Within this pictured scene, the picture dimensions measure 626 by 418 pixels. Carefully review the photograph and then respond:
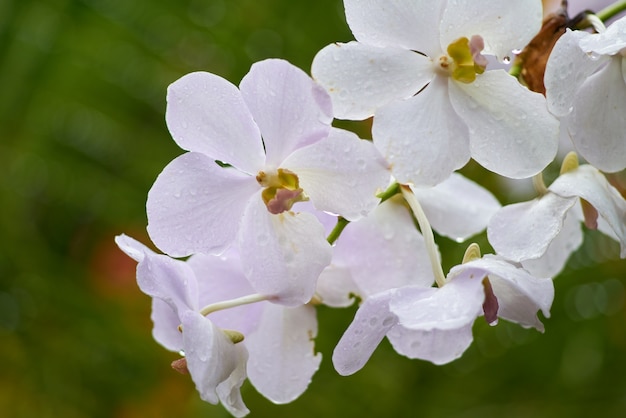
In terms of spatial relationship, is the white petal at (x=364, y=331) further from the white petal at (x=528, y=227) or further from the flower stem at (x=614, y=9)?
the flower stem at (x=614, y=9)

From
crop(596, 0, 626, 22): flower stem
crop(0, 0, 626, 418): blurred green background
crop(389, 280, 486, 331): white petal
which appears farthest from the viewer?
crop(0, 0, 626, 418): blurred green background

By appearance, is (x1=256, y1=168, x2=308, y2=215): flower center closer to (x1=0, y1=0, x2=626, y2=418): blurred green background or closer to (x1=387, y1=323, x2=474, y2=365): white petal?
(x1=387, y1=323, x2=474, y2=365): white petal

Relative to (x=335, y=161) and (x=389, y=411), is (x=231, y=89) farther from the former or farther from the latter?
(x=389, y=411)

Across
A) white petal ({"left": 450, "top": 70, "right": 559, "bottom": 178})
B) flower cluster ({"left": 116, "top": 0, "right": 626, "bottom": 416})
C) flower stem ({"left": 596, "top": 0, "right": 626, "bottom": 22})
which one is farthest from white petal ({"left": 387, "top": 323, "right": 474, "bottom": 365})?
flower stem ({"left": 596, "top": 0, "right": 626, "bottom": 22})

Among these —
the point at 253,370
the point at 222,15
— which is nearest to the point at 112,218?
the point at 222,15

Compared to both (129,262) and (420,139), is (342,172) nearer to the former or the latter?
(420,139)

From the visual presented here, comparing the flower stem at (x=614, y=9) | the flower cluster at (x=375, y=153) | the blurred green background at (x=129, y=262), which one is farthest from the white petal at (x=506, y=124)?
the blurred green background at (x=129, y=262)

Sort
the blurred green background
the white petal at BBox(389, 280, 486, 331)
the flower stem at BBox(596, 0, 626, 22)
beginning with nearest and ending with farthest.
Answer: the white petal at BBox(389, 280, 486, 331) → the flower stem at BBox(596, 0, 626, 22) → the blurred green background
